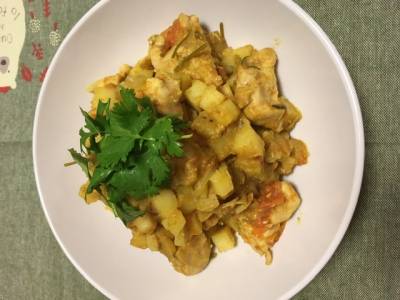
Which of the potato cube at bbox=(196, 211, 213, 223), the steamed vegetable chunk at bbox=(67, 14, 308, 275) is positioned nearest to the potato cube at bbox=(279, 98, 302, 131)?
the steamed vegetable chunk at bbox=(67, 14, 308, 275)

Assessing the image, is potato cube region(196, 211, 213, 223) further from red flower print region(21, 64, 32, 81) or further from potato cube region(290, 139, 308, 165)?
red flower print region(21, 64, 32, 81)

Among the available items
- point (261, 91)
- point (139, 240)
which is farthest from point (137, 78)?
point (139, 240)

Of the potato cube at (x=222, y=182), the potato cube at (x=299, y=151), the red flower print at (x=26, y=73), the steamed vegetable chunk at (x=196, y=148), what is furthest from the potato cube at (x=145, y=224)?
the red flower print at (x=26, y=73)

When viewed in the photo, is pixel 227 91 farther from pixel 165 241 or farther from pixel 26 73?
pixel 26 73

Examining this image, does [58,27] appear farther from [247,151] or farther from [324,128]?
[324,128]

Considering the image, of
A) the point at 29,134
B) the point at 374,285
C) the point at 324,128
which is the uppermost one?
the point at 324,128

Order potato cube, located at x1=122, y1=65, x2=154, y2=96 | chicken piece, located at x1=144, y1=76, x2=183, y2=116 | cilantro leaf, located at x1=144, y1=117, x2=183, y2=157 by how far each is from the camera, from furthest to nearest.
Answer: potato cube, located at x1=122, y1=65, x2=154, y2=96 → chicken piece, located at x1=144, y1=76, x2=183, y2=116 → cilantro leaf, located at x1=144, y1=117, x2=183, y2=157

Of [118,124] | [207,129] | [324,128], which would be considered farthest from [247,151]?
[118,124]
